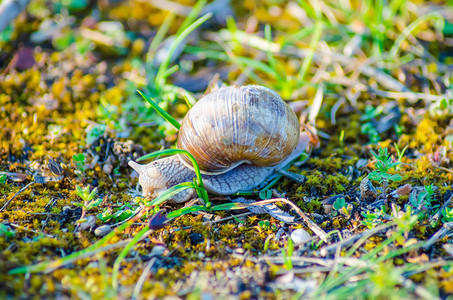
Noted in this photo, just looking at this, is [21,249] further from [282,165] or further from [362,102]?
[362,102]

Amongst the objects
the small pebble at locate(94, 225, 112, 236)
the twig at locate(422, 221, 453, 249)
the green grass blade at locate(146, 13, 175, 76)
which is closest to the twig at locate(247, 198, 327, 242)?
the twig at locate(422, 221, 453, 249)

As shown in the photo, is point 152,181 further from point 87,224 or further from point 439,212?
point 439,212

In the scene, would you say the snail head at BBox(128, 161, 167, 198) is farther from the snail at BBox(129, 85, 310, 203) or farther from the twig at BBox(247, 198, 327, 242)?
the twig at BBox(247, 198, 327, 242)

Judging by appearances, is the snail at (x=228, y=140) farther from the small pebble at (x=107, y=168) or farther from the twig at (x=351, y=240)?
the twig at (x=351, y=240)

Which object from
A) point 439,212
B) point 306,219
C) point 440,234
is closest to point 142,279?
point 306,219

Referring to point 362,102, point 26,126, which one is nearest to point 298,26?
point 362,102

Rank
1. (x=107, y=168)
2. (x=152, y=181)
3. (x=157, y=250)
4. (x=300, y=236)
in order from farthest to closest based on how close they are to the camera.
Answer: (x=107, y=168) < (x=152, y=181) < (x=300, y=236) < (x=157, y=250)
